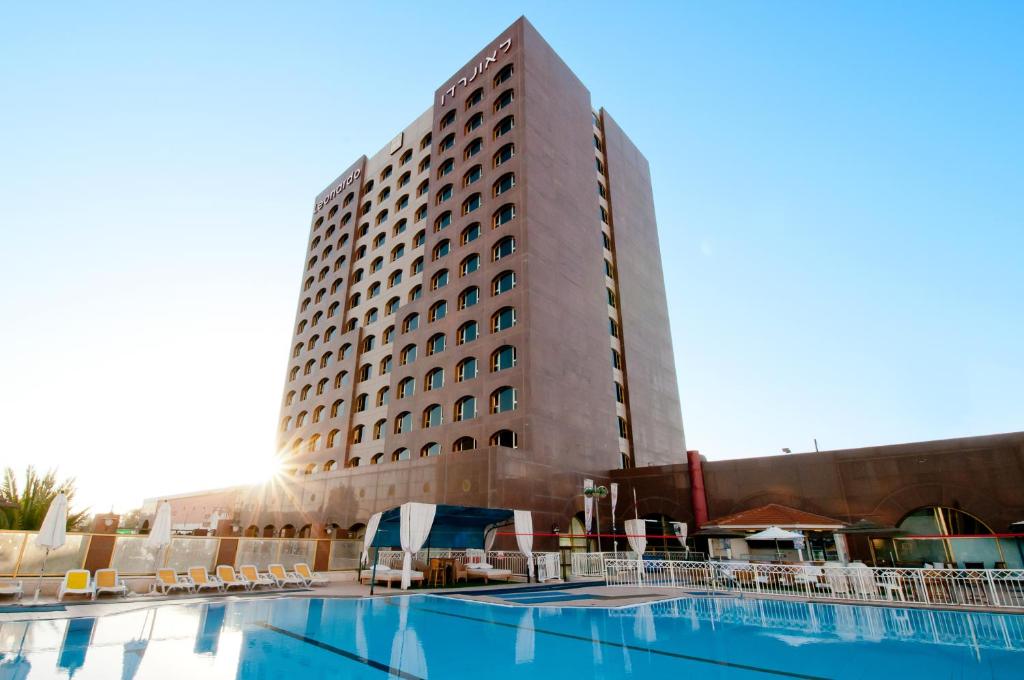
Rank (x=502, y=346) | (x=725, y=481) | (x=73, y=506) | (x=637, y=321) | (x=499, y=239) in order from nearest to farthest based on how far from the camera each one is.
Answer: (x=73, y=506)
(x=725, y=481)
(x=502, y=346)
(x=499, y=239)
(x=637, y=321)

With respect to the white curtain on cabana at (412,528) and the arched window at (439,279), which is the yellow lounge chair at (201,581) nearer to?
the white curtain on cabana at (412,528)

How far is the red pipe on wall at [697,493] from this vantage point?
2953 cm

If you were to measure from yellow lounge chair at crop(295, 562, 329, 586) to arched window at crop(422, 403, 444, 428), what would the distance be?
13.0 metres

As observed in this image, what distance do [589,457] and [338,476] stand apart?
17.1 meters

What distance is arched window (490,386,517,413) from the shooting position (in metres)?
31.1

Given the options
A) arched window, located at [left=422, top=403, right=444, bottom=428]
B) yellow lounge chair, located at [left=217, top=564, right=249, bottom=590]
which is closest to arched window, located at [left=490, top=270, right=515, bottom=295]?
arched window, located at [left=422, top=403, right=444, bottom=428]

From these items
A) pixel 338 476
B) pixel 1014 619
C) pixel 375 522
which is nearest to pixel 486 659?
pixel 375 522

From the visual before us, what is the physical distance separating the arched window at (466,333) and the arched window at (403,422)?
6.38 m

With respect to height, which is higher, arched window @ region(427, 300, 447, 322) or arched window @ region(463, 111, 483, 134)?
arched window @ region(463, 111, 483, 134)

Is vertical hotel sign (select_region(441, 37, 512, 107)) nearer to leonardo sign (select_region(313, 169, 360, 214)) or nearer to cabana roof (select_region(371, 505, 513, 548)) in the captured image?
leonardo sign (select_region(313, 169, 360, 214))

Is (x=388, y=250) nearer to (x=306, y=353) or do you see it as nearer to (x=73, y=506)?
(x=306, y=353)

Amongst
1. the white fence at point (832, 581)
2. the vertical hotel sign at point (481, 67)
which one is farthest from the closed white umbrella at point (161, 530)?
the vertical hotel sign at point (481, 67)

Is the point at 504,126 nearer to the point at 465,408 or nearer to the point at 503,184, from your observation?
the point at 503,184

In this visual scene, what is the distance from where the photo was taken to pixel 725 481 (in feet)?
97.2
